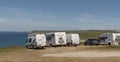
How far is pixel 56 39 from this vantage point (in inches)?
2552

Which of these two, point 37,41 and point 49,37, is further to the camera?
point 49,37

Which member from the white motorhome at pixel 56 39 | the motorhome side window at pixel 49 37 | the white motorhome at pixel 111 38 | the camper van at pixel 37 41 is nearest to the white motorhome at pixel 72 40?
the white motorhome at pixel 56 39

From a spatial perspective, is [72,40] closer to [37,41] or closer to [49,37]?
[49,37]

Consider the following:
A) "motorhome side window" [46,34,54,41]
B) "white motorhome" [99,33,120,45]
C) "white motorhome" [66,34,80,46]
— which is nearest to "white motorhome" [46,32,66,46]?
"motorhome side window" [46,34,54,41]

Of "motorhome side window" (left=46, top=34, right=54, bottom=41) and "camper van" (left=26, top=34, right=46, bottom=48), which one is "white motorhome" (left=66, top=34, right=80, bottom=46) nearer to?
"motorhome side window" (left=46, top=34, right=54, bottom=41)

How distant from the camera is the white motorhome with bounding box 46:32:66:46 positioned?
6481 cm

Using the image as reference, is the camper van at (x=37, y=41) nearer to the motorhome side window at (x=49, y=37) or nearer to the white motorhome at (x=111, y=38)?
the motorhome side window at (x=49, y=37)

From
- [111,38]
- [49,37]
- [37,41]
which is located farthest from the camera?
[111,38]

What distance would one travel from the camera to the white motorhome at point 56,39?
64.8 m

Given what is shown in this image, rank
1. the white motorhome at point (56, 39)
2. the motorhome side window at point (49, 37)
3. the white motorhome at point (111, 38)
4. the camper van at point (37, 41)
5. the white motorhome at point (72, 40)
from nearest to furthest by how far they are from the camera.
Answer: the camper van at point (37, 41) → the white motorhome at point (56, 39) → the motorhome side window at point (49, 37) → the white motorhome at point (72, 40) → the white motorhome at point (111, 38)

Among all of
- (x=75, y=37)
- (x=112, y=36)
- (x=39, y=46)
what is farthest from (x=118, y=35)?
(x=39, y=46)

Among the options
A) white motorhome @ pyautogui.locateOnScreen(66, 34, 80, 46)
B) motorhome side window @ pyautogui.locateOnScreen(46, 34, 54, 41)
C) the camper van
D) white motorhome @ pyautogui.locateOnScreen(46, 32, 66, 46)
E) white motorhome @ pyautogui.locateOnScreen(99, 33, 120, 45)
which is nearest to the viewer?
the camper van

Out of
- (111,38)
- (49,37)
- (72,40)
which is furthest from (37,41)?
(111,38)

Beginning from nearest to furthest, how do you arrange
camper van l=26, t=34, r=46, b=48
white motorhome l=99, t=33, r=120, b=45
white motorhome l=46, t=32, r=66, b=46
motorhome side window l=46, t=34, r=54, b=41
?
1. camper van l=26, t=34, r=46, b=48
2. white motorhome l=46, t=32, r=66, b=46
3. motorhome side window l=46, t=34, r=54, b=41
4. white motorhome l=99, t=33, r=120, b=45
